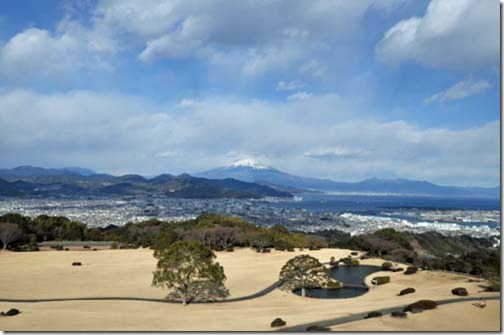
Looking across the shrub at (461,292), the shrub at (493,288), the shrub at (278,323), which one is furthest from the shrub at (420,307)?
the shrub at (493,288)

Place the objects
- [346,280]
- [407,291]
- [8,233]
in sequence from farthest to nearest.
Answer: [8,233], [346,280], [407,291]

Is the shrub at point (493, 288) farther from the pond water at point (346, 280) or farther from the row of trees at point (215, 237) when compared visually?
the row of trees at point (215, 237)

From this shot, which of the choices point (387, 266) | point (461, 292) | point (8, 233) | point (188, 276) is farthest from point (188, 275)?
point (8, 233)

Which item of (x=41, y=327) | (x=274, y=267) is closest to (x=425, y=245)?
(x=274, y=267)

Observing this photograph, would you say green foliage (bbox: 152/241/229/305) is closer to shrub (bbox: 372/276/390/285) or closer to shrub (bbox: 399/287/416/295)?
shrub (bbox: 399/287/416/295)

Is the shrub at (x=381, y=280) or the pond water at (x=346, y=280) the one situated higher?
the shrub at (x=381, y=280)

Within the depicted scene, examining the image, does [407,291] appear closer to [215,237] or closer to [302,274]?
[302,274]
